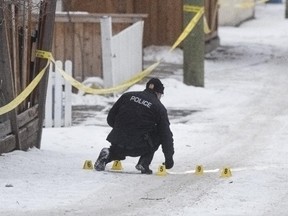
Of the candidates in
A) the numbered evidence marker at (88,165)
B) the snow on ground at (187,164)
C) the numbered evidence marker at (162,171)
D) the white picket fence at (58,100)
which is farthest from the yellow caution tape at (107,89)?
the numbered evidence marker at (162,171)

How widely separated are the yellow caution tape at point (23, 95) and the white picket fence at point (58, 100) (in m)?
2.11

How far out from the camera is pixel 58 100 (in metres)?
14.5

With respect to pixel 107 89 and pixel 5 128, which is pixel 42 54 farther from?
pixel 107 89

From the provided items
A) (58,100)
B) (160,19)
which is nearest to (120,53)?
(58,100)

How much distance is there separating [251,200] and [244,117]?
6714 millimetres

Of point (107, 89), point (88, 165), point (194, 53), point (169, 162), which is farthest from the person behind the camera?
point (194, 53)

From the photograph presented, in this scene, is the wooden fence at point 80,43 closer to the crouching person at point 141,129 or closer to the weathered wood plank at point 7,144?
the weathered wood plank at point 7,144

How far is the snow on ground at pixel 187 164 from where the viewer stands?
8.88 metres

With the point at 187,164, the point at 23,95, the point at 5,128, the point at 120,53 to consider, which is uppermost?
the point at 23,95

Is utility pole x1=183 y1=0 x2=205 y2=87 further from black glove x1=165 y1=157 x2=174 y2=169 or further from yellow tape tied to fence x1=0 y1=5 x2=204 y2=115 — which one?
black glove x1=165 y1=157 x2=174 y2=169

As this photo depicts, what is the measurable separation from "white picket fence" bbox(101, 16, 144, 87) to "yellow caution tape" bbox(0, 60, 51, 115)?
471cm

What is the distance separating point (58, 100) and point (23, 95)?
115 inches

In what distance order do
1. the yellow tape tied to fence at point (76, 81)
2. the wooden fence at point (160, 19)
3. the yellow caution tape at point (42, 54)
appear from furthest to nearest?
1. the wooden fence at point (160, 19)
2. the yellow caution tape at point (42, 54)
3. the yellow tape tied to fence at point (76, 81)

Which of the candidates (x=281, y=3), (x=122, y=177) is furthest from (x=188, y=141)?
(x=281, y=3)
